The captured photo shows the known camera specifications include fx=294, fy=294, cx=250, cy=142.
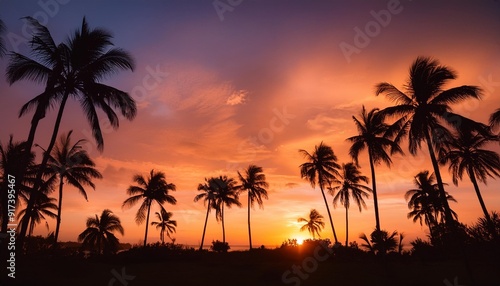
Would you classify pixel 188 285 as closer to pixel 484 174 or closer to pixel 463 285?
pixel 463 285

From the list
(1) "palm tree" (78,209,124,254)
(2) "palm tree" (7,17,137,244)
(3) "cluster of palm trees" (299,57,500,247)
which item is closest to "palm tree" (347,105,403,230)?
(3) "cluster of palm trees" (299,57,500,247)

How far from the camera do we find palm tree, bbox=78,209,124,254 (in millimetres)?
38938

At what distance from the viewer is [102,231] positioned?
39406 mm

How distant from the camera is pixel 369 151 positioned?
86.5ft

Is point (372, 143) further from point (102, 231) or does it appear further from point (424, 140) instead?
point (102, 231)

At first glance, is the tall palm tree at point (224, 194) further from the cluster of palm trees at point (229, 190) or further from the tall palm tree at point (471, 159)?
the tall palm tree at point (471, 159)

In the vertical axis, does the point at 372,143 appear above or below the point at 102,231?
above

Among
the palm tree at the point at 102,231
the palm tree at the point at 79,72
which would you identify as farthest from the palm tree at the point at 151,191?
the palm tree at the point at 79,72

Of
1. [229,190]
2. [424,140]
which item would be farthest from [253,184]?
[424,140]

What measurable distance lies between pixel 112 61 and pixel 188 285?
13.9 m

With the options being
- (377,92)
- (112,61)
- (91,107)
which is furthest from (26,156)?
(377,92)

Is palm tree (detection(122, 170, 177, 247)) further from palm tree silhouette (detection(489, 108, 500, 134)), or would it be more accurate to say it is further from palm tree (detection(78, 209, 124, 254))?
palm tree silhouette (detection(489, 108, 500, 134))

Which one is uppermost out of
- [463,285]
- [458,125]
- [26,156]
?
[458,125]

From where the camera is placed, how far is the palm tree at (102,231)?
38.9 metres
